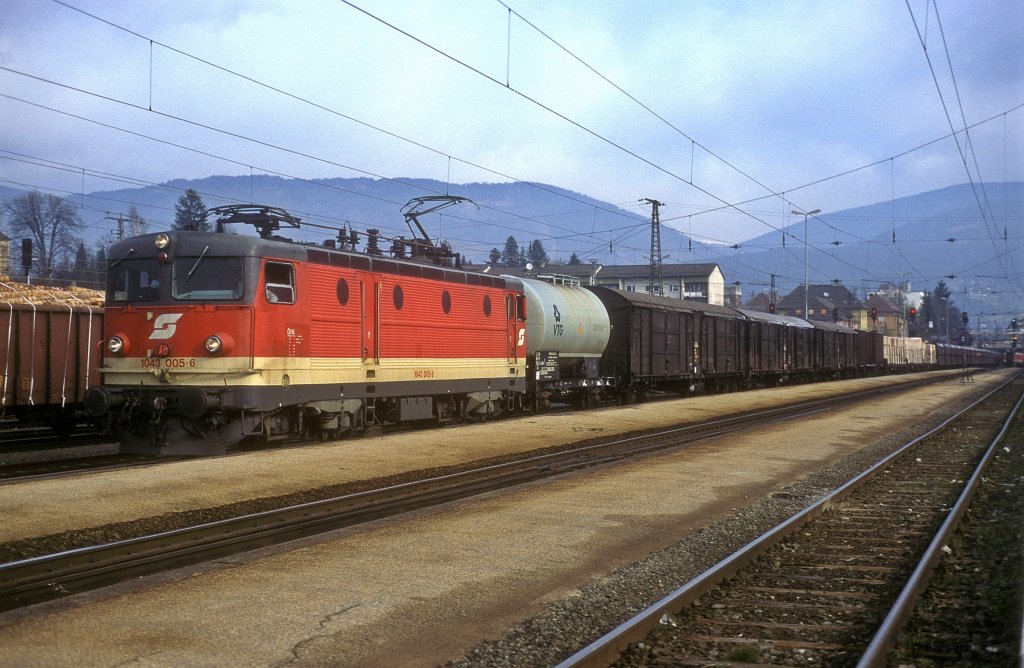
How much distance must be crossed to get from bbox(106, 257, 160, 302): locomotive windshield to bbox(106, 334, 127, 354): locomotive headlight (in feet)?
2.38

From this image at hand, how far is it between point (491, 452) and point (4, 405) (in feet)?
32.7

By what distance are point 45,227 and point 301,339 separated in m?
76.9

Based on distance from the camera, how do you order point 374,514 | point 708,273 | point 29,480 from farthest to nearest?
1. point 708,273
2. point 29,480
3. point 374,514

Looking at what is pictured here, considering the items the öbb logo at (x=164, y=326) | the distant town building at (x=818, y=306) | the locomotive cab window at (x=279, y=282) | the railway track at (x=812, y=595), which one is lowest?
the railway track at (x=812, y=595)

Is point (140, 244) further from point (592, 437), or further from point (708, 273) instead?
point (708, 273)

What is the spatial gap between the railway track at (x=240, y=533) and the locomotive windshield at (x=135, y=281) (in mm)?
6245

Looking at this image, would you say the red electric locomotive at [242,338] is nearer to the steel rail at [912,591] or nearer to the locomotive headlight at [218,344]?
the locomotive headlight at [218,344]

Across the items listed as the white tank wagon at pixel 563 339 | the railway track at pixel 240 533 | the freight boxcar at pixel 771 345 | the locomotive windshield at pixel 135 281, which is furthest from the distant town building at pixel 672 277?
the railway track at pixel 240 533

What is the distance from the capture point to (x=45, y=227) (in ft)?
Result: 267

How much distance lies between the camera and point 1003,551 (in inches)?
367

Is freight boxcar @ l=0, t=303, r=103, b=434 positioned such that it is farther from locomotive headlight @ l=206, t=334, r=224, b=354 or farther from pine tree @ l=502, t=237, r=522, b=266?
pine tree @ l=502, t=237, r=522, b=266

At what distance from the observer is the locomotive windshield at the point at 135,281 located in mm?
15414

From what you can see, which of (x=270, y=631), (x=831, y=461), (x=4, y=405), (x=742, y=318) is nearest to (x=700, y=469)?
(x=831, y=461)

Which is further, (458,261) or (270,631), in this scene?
(458,261)
